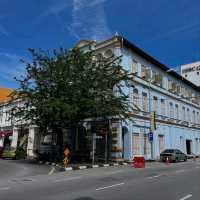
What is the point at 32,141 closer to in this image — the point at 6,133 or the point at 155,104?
the point at 6,133

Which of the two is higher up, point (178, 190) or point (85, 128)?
point (85, 128)

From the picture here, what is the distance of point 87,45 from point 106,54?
309 centimetres

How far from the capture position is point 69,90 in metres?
25.2

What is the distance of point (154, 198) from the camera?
9625mm

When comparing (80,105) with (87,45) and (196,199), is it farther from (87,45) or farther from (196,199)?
(196,199)

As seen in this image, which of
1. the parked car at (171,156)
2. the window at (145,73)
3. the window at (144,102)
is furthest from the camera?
the window at (145,73)

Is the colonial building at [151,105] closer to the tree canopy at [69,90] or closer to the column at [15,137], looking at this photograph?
the tree canopy at [69,90]

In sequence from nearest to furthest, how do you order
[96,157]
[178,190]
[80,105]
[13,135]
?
1. [178,190]
2. [80,105]
3. [96,157]
4. [13,135]

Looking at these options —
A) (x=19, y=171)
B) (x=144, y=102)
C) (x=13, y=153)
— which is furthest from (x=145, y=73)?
(x=19, y=171)

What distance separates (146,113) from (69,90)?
531 inches

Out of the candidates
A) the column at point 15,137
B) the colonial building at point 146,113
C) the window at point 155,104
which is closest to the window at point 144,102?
the colonial building at point 146,113

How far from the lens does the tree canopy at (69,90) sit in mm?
24828

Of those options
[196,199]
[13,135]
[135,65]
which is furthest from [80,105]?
[13,135]

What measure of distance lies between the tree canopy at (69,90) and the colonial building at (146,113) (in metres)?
→ 3.82
